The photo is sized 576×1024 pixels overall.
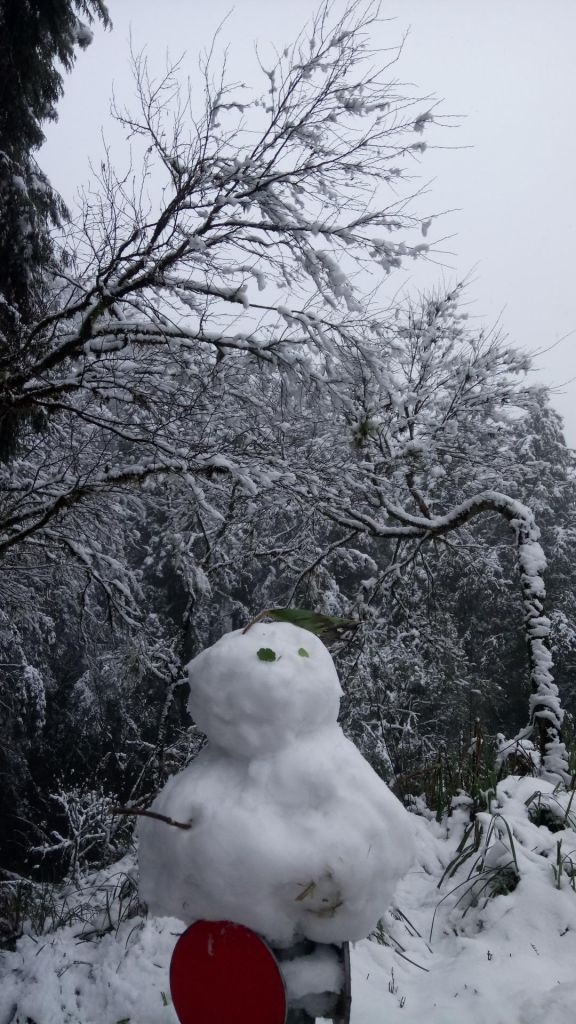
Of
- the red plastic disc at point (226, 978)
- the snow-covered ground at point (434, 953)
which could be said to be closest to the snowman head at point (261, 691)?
the red plastic disc at point (226, 978)

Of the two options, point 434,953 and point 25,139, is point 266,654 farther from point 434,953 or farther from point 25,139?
point 25,139

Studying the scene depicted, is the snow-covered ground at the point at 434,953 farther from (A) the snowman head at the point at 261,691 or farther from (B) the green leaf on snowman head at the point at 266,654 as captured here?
(B) the green leaf on snowman head at the point at 266,654

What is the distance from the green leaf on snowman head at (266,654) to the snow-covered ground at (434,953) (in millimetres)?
1816

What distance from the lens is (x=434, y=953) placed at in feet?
9.69

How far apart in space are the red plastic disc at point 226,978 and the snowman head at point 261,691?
14.1 inches

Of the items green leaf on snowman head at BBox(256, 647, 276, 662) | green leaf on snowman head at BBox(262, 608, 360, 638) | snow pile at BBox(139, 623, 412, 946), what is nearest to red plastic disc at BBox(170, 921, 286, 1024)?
snow pile at BBox(139, 623, 412, 946)

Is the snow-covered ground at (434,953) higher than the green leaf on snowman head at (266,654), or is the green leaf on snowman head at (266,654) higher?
the green leaf on snowman head at (266,654)

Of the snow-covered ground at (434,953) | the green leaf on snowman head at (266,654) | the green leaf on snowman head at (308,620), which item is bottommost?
the snow-covered ground at (434,953)

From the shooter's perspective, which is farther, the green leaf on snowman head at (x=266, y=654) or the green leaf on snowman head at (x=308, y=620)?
the green leaf on snowman head at (x=308, y=620)

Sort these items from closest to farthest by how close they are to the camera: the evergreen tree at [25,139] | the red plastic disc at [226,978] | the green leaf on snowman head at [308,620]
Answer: the red plastic disc at [226,978], the green leaf on snowman head at [308,620], the evergreen tree at [25,139]

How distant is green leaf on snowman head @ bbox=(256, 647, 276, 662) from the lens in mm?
1415

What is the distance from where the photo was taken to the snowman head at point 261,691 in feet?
4.50

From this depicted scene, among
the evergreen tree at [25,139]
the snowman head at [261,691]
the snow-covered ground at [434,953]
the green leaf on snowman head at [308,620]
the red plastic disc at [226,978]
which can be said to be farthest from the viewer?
the evergreen tree at [25,139]

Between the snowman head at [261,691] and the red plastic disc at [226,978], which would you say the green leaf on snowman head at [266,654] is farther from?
the red plastic disc at [226,978]
